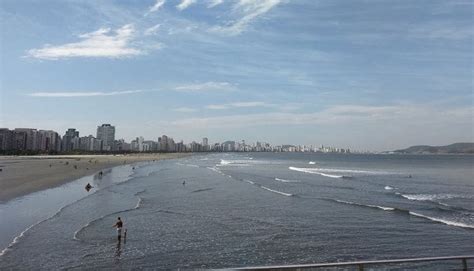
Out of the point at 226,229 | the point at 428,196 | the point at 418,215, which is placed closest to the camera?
the point at 226,229

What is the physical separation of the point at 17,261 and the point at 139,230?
8296 mm

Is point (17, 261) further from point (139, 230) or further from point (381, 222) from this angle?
point (381, 222)

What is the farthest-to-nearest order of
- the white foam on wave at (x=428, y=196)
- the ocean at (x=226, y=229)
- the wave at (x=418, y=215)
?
the white foam on wave at (x=428, y=196)
the wave at (x=418, y=215)
the ocean at (x=226, y=229)

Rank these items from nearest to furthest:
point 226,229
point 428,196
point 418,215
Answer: point 226,229, point 418,215, point 428,196

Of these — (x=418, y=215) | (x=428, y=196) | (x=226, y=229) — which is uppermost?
(x=428, y=196)

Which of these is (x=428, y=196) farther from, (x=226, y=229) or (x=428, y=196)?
(x=226, y=229)

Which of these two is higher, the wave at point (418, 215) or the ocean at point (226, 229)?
the wave at point (418, 215)

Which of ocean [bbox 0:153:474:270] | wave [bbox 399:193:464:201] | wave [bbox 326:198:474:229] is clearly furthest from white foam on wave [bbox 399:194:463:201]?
wave [bbox 326:198:474:229]

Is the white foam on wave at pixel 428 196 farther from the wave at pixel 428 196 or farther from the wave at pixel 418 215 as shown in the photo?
the wave at pixel 418 215

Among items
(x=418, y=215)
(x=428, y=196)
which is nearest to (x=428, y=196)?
(x=428, y=196)

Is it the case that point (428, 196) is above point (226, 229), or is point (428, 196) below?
above

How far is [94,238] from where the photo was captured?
22703 millimetres

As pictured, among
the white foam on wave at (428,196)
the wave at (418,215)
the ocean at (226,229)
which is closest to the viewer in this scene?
the ocean at (226,229)

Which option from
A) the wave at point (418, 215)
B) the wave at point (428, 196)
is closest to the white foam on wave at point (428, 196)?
the wave at point (428, 196)
